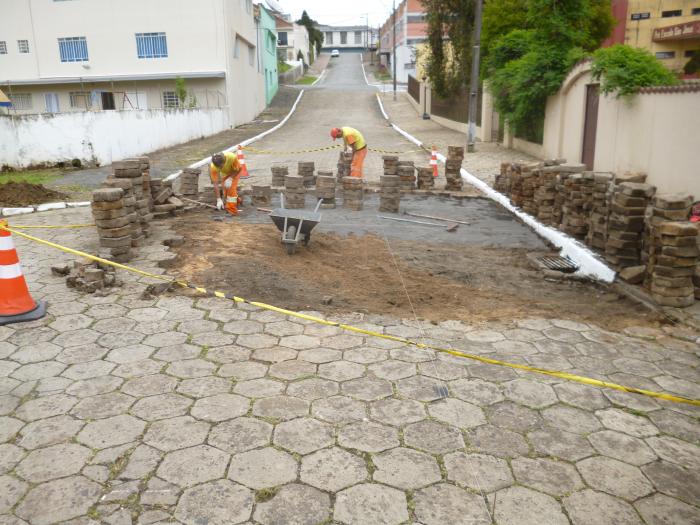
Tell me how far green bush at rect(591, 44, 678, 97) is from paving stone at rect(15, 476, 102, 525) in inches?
453

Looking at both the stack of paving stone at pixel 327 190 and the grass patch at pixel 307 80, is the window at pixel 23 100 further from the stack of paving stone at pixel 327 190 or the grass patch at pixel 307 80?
the stack of paving stone at pixel 327 190

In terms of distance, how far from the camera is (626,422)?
362 cm

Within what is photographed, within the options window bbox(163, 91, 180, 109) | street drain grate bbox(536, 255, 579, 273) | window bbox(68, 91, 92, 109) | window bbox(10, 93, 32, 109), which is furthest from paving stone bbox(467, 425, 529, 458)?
window bbox(10, 93, 32, 109)

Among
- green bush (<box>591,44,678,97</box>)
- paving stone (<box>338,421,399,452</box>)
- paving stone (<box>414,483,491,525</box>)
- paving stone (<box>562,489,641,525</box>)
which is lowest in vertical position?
paving stone (<box>562,489,641,525</box>)

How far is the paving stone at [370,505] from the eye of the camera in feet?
9.06

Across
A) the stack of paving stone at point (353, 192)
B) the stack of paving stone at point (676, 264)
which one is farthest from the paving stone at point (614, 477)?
the stack of paving stone at point (353, 192)

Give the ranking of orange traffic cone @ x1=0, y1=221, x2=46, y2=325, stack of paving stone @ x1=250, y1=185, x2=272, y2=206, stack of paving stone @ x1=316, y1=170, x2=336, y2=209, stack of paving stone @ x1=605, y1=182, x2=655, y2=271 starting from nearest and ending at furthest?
1. orange traffic cone @ x1=0, y1=221, x2=46, y2=325
2. stack of paving stone @ x1=605, y1=182, x2=655, y2=271
3. stack of paving stone @ x1=316, y1=170, x2=336, y2=209
4. stack of paving stone @ x1=250, y1=185, x2=272, y2=206

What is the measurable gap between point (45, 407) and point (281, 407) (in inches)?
62.0

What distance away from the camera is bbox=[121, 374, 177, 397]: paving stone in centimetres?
393

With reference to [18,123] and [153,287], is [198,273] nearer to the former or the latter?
[153,287]

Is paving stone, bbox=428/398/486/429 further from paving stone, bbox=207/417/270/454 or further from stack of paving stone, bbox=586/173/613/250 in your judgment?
stack of paving stone, bbox=586/173/613/250

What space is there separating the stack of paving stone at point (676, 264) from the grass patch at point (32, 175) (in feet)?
44.2

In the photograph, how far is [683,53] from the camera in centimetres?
2877

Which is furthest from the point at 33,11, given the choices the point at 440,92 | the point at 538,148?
the point at 538,148
